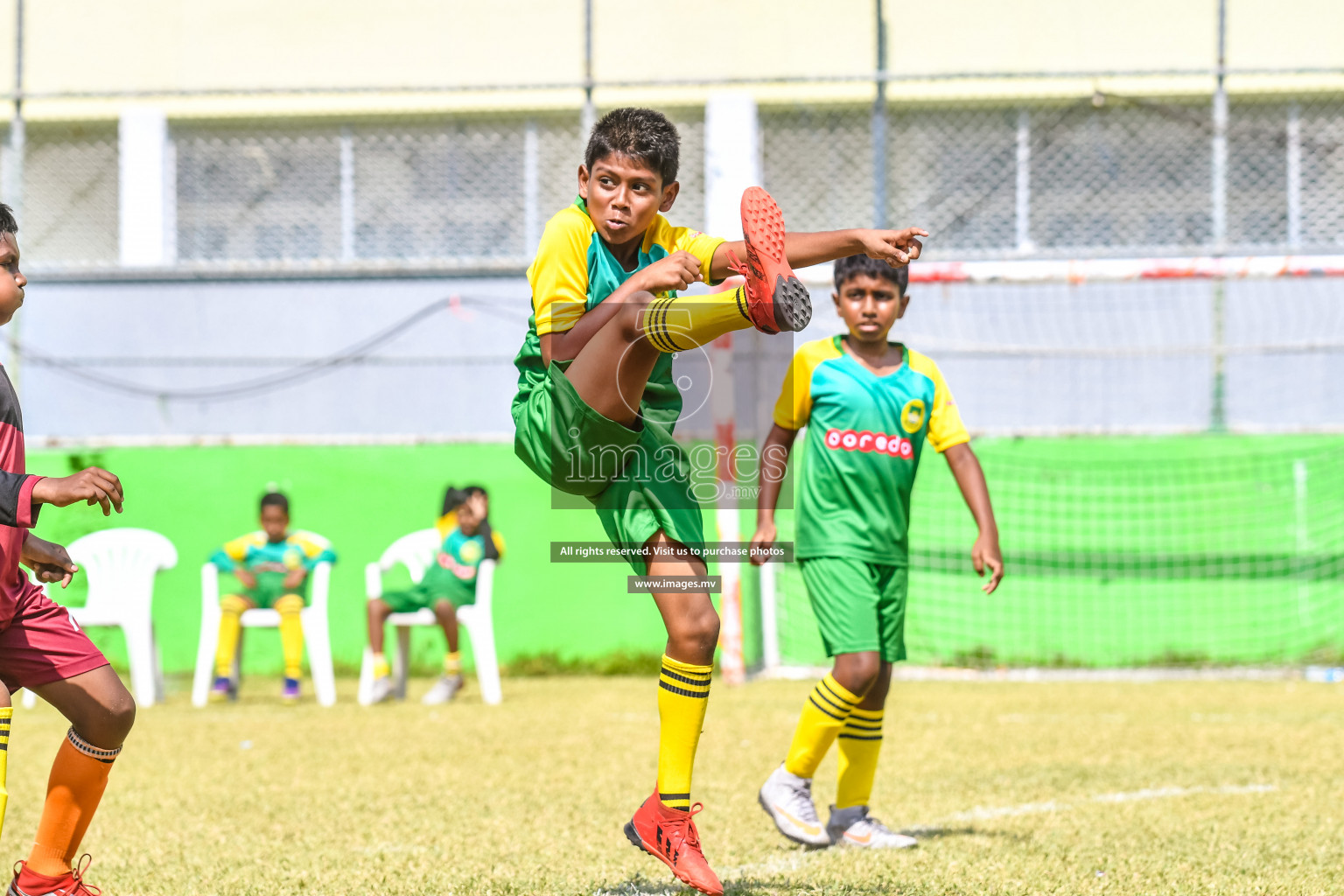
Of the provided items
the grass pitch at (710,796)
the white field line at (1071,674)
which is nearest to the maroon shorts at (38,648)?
the grass pitch at (710,796)

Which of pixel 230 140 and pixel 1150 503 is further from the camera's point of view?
pixel 230 140

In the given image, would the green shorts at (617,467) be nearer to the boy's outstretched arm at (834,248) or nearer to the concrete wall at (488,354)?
the boy's outstretched arm at (834,248)

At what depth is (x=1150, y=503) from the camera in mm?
9500

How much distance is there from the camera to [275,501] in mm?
8672

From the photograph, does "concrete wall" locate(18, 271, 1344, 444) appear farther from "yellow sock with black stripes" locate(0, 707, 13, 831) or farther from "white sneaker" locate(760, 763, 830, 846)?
"yellow sock with black stripes" locate(0, 707, 13, 831)

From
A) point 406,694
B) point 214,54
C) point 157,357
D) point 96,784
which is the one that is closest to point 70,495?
point 96,784

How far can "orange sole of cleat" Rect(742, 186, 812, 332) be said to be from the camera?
2.87m

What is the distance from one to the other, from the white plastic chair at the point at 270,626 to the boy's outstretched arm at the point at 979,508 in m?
4.66

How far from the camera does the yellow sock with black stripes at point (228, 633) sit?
8234 millimetres

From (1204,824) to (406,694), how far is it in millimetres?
5358

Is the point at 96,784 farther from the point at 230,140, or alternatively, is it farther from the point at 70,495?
the point at 230,140

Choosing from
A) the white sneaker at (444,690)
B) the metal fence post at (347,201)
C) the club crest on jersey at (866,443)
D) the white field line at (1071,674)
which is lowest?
the white field line at (1071,674)

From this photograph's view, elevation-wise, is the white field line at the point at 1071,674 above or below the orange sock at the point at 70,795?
below

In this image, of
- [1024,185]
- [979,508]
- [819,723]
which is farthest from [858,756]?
[1024,185]
